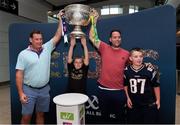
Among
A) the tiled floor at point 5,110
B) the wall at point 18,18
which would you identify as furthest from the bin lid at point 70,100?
the wall at point 18,18

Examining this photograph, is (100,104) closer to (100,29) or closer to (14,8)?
(100,29)

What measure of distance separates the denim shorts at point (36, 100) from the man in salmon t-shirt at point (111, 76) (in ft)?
2.14

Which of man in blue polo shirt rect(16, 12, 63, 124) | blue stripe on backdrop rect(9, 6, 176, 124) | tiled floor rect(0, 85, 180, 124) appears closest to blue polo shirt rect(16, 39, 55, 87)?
man in blue polo shirt rect(16, 12, 63, 124)

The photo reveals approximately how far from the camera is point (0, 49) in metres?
7.12

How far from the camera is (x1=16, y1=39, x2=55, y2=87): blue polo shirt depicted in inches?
103

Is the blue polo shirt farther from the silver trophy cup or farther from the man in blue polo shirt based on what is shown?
the silver trophy cup

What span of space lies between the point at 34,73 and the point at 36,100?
1.11 ft

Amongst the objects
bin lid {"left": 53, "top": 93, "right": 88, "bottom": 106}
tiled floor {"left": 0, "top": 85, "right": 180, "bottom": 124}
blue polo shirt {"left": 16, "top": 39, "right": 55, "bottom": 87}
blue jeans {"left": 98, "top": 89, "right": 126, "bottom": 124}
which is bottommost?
tiled floor {"left": 0, "top": 85, "right": 180, "bottom": 124}

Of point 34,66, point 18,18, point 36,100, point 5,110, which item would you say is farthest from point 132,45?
point 18,18

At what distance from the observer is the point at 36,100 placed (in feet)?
8.94

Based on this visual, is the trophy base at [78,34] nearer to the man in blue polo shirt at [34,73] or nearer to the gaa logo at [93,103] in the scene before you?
the man in blue polo shirt at [34,73]

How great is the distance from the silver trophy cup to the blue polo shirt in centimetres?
45

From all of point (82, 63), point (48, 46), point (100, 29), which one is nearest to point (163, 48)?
point (100, 29)

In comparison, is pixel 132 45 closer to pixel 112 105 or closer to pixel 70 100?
pixel 112 105
